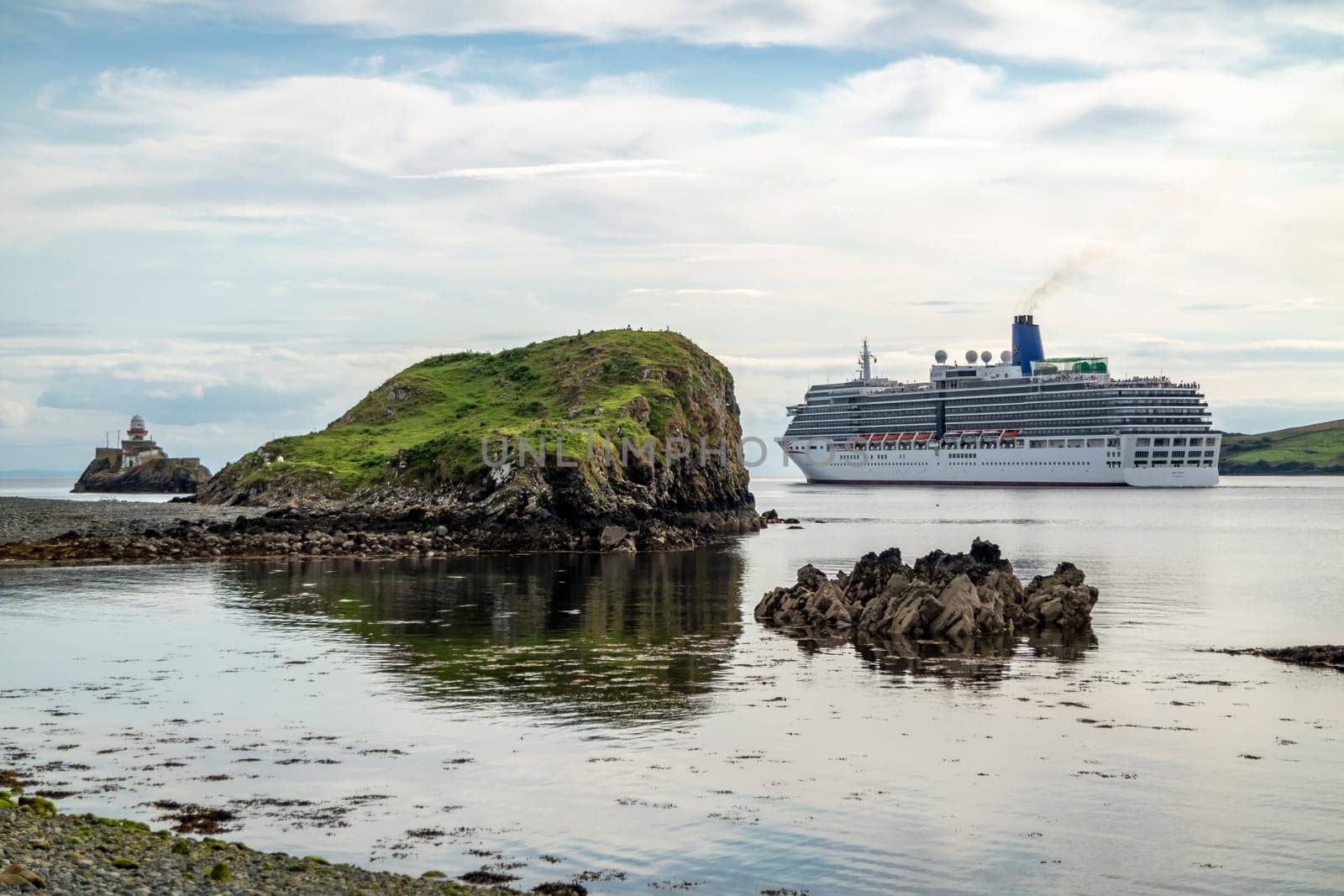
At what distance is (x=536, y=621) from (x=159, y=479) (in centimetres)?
15268

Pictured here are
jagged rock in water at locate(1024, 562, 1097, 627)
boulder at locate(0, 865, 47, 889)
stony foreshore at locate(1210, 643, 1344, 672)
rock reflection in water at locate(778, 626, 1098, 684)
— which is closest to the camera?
boulder at locate(0, 865, 47, 889)

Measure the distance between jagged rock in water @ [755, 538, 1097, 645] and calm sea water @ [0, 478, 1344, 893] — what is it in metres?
1.70

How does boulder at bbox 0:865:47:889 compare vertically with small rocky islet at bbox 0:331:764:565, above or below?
below

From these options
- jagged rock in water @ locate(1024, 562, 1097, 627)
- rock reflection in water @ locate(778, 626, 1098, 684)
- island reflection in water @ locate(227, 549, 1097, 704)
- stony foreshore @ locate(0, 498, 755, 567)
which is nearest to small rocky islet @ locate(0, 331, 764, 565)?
stony foreshore @ locate(0, 498, 755, 567)

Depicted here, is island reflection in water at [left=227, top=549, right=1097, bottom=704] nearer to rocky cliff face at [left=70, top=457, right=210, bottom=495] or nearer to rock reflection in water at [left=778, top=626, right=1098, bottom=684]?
rock reflection in water at [left=778, top=626, right=1098, bottom=684]

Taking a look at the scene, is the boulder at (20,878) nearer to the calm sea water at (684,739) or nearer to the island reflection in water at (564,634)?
the calm sea water at (684,739)

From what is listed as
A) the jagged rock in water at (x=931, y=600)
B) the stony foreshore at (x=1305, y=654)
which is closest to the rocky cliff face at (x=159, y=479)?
the jagged rock in water at (x=931, y=600)

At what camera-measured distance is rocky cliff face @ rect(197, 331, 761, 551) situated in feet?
279

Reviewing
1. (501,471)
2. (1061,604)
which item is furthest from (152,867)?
(501,471)

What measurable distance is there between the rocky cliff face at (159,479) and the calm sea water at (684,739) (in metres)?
133

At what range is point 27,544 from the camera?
69.9 meters

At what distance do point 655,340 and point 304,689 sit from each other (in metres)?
99.5

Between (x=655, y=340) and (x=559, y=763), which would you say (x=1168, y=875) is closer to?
(x=559, y=763)

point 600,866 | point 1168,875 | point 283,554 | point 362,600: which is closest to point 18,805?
point 600,866
